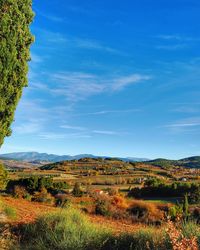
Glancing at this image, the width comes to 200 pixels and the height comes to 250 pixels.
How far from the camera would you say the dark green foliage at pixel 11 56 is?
509 inches

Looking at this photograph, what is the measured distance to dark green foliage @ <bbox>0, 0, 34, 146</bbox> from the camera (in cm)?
1294

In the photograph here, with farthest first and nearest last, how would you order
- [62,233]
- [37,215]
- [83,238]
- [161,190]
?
[161,190] → [37,215] → [62,233] → [83,238]

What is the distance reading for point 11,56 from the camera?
42.8 feet

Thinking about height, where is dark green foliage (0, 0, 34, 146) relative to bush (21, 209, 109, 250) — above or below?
above

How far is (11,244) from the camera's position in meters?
9.07

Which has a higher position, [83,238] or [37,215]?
[37,215]

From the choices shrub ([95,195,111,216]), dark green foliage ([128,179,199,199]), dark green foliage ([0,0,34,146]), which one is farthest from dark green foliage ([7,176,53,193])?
dark green foliage ([0,0,34,146])

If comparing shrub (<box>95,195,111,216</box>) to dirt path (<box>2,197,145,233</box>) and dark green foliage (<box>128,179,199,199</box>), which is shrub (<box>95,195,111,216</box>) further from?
dark green foliage (<box>128,179,199,199</box>)

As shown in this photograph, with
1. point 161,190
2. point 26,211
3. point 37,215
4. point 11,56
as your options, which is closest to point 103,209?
point 26,211

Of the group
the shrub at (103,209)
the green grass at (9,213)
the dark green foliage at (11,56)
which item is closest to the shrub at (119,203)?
the shrub at (103,209)

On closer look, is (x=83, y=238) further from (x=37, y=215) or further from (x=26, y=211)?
(x=26, y=211)

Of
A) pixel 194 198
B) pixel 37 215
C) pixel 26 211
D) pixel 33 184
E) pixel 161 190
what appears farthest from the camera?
pixel 161 190

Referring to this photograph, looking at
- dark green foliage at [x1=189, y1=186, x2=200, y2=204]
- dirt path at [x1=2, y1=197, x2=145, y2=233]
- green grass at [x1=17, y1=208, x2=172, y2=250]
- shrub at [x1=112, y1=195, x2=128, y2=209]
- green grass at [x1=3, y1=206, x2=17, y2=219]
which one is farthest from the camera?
dark green foliage at [x1=189, y1=186, x2=200, y2=204]

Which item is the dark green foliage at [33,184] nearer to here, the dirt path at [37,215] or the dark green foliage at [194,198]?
the dark green foliage at [194,198]
